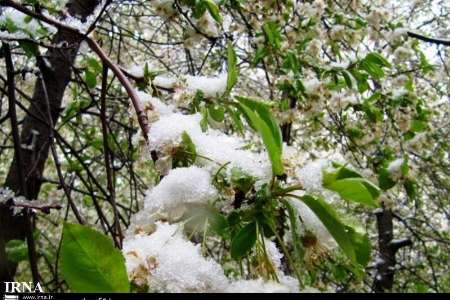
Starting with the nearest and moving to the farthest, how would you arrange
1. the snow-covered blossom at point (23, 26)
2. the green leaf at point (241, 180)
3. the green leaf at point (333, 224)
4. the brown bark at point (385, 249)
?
the green leaf at point (333, 224) < the green leaf at point (241, 180) < the snow-covered blossom at point (23, 26) < the brown bark at point (385, 249)

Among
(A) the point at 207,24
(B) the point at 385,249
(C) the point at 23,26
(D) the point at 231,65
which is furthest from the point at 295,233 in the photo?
(B) the point at 385,249

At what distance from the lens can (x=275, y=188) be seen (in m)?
0.58

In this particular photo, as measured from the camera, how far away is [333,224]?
479mm

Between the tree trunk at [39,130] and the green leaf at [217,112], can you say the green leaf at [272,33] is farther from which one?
the green leaf at [217,112]

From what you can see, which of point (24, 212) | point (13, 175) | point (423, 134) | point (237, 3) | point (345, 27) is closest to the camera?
point (24, 212)

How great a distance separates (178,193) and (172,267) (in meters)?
0.13

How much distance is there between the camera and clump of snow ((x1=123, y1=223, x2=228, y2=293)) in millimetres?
433

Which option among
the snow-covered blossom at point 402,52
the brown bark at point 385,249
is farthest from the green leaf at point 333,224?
the brown bark at point 385,249

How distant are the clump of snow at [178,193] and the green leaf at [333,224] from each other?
0.43 feet

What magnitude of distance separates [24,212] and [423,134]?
7.56 ft

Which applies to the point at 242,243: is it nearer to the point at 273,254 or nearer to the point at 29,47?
the point at 273,254

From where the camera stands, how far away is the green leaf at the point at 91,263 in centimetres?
37
